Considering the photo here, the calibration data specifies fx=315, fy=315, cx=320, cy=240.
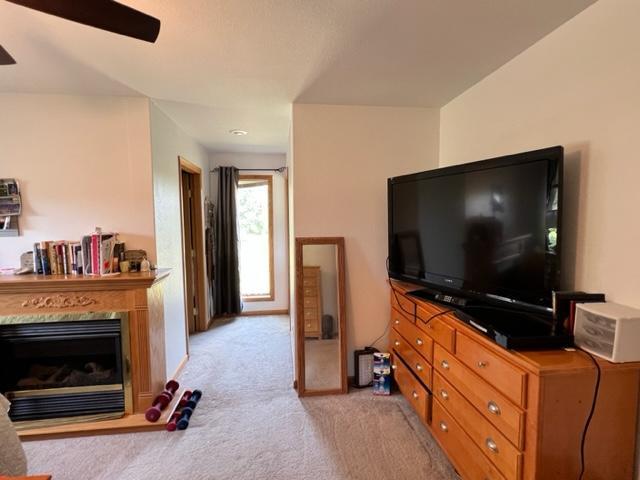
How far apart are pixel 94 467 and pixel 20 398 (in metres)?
0.83

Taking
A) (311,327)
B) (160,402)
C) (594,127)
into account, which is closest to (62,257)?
(160,402)

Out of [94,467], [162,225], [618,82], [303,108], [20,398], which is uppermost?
[303,108]

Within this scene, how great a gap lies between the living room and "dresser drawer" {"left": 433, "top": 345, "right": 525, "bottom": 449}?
0.20 m

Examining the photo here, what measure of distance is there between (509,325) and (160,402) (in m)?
2.25

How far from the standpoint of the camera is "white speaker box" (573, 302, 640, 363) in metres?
1.09

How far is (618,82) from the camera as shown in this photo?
49.1 inches

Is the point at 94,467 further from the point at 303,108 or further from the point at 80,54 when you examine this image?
the point at 303,108

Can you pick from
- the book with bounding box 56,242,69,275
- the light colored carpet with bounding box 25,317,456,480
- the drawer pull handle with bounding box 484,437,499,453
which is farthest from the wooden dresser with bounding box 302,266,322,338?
the book with bounding box 56,242,69,275

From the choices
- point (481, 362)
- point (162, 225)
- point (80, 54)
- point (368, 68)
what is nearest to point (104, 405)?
point (162, 225)

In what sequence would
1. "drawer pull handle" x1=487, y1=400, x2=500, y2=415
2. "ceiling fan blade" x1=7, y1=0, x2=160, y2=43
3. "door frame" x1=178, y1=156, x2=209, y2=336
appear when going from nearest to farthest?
"ceiling fan blade" x1=7, y1=0, x2=160, y2=43
"drawer pull handle" x1=487, y1=400, x2=500, y2=415
"door frame" x1=178, y1=156, x2=209, y2=336

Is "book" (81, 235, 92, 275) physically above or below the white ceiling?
below

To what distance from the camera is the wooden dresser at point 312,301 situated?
2527 mm

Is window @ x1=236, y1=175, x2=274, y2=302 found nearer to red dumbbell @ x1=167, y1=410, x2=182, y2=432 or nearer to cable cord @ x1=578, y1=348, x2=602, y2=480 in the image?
red dumbbell @ x1=167, y1=410, x2=182, y2=432

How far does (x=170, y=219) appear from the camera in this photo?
281 cm
